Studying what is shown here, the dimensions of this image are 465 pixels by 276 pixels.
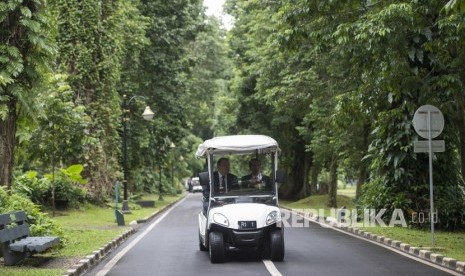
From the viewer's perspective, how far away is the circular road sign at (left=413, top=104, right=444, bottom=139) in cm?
1528

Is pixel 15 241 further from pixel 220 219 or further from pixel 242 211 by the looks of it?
pixel 242 211

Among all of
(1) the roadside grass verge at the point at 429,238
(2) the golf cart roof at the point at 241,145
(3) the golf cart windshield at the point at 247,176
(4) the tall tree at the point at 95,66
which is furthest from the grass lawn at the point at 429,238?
(4) the tall tree at the point at 95,66

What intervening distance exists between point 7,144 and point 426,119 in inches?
392

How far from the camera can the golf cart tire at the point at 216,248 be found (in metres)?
13.3

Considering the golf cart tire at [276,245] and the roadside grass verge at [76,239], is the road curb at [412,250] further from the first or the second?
the roadside grass verge at [76,239]

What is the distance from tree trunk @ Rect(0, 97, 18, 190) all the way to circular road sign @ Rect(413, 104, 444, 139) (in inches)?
373

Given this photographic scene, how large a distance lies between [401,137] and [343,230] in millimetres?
3627

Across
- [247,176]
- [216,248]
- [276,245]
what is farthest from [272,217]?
[247,176]

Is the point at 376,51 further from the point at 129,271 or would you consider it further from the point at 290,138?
the point at 290,138

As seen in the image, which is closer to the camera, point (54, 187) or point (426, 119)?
point (426, 119)

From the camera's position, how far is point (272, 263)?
520 inches

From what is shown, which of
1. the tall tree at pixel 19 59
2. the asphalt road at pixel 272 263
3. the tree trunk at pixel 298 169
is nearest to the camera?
the asphalt road at pixel 272 263

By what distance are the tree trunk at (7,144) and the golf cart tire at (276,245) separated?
6.96 meters

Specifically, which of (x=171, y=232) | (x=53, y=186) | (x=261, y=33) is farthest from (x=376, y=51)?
(x=261, y=33)
